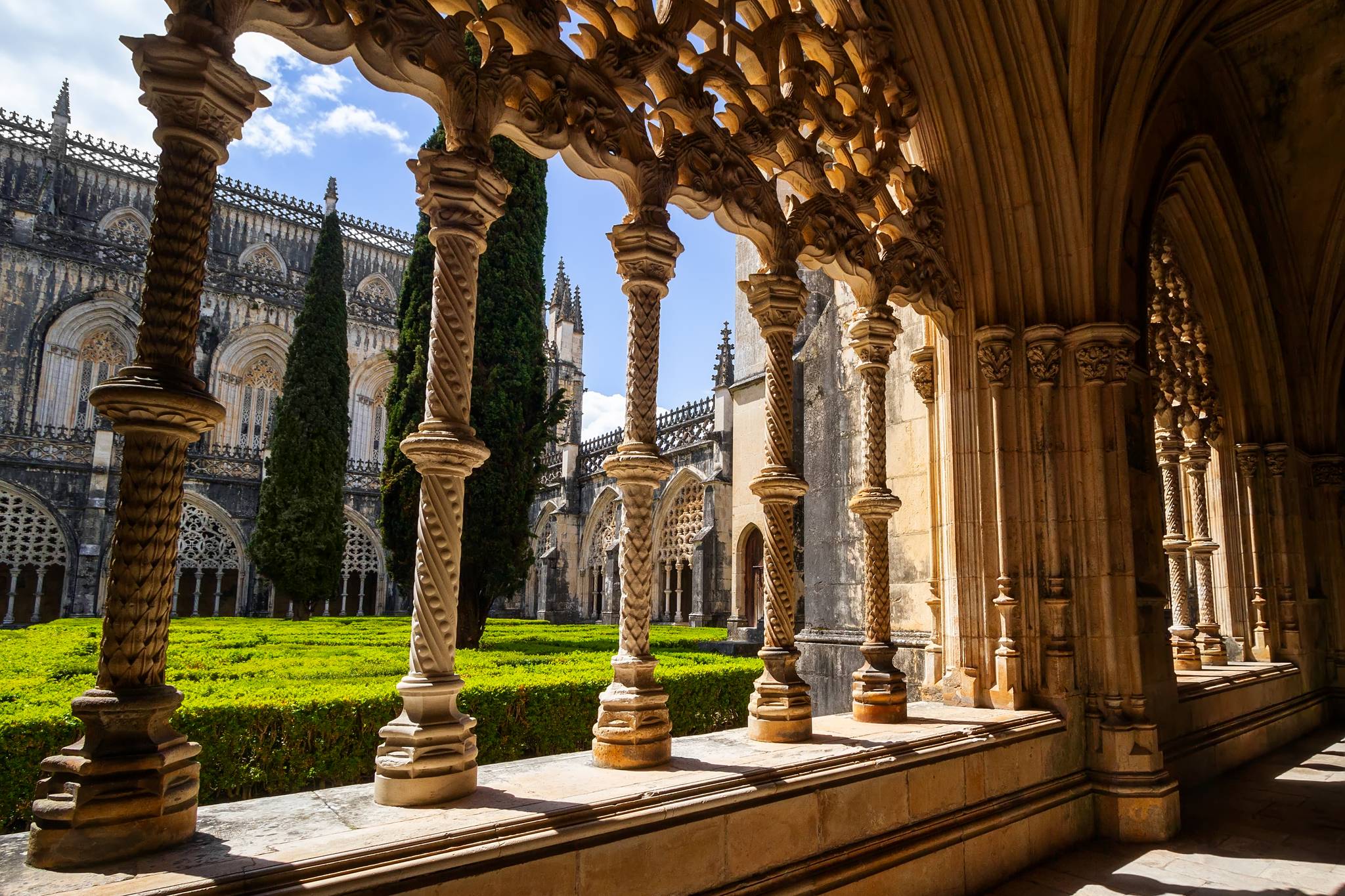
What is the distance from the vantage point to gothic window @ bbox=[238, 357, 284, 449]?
21828 millimetres

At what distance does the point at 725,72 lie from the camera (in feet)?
9.36

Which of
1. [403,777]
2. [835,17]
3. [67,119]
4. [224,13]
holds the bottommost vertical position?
[403,777]

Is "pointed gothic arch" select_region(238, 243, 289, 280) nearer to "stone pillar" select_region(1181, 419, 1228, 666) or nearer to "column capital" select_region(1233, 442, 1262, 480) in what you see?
"stone pillar" select_region(1181, 419, 1228, 666)

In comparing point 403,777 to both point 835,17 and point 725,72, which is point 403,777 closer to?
point 725,72

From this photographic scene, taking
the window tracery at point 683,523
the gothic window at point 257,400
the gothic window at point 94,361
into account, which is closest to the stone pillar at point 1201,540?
the window tracery at point 683,523

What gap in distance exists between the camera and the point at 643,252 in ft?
8.21

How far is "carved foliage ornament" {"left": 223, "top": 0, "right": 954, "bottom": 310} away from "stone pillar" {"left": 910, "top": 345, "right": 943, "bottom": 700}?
458 millimetres

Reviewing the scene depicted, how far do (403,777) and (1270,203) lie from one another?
705 centimetres

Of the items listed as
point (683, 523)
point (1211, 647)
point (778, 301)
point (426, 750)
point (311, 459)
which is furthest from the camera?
point (683, 523)

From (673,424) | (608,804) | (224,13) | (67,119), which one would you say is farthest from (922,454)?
(67,119)

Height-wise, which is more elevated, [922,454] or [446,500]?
[922,454]

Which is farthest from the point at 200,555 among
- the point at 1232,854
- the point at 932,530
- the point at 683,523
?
the point at 1232,854

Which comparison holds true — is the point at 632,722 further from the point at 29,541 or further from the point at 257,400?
the point at 257,400

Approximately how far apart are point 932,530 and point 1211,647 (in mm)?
3086
